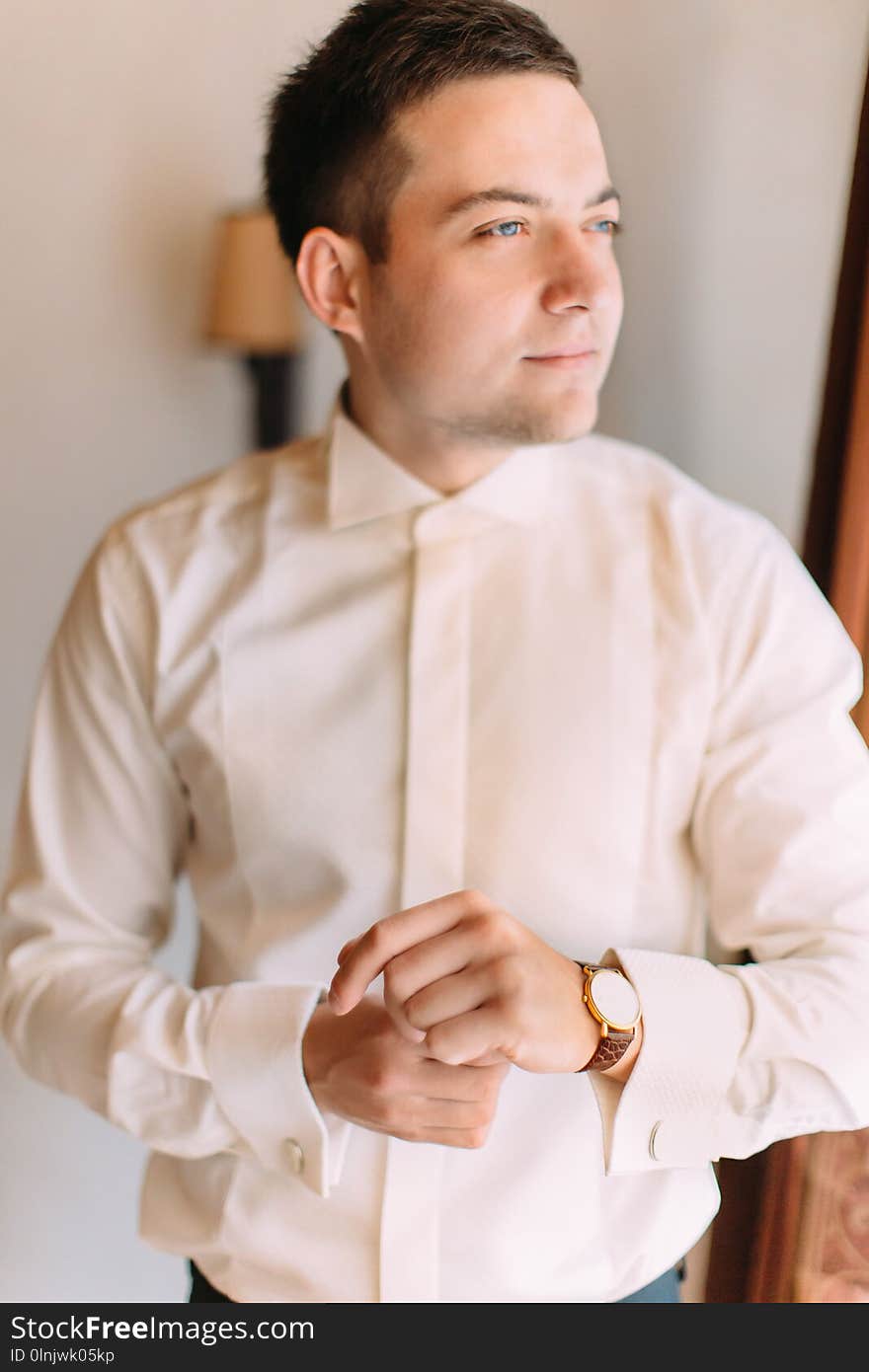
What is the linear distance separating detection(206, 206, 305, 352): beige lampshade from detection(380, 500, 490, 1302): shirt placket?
632mm

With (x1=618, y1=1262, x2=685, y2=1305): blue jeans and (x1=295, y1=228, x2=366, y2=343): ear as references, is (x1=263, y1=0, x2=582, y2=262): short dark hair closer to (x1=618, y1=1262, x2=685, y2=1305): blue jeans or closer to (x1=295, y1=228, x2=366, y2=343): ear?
(x1=295, y1=228, x2=366, y2=343): ear

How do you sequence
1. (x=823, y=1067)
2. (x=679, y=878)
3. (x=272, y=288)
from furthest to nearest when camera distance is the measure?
(x=272, y=288)
(x=679, y=878)
(x=823, y=1067)

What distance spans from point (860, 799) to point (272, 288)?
2.89 feet

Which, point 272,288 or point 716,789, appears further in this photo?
point 272,288

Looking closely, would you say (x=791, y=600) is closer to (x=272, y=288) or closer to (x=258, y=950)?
(x=258, y=950)

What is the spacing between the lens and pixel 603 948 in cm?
81

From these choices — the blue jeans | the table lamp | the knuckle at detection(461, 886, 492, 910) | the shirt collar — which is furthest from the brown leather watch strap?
the table lamp

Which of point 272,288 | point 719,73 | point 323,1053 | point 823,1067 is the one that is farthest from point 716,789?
point 272,288

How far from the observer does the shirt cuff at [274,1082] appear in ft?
2.57

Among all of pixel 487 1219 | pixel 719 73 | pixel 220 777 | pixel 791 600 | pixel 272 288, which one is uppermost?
pixel 719 73

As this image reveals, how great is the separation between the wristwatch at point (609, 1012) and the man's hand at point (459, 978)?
36 mm

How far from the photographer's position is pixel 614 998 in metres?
0.70

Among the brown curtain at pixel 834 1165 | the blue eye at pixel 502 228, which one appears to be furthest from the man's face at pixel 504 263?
the brown curtain at pixel 834 1165

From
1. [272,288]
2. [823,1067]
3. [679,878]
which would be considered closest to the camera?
[823,1067]
